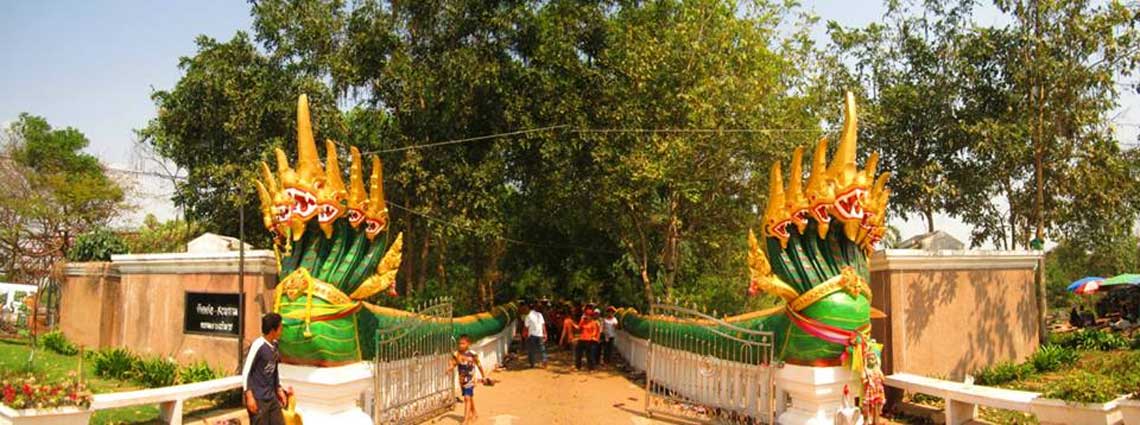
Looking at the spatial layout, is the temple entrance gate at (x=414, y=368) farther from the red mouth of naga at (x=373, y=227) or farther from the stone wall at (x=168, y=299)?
the stone wall at (x=168, y=299)

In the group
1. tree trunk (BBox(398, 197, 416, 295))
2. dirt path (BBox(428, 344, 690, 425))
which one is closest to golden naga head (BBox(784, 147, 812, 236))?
dirt path (BBox(428, 344, 690, 425))

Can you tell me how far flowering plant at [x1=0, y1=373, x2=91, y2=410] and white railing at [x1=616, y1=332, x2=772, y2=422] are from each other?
6.85 meters

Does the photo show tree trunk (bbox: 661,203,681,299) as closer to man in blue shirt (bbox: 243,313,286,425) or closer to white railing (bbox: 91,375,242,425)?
white railing (bbox: 91,375,242,425)

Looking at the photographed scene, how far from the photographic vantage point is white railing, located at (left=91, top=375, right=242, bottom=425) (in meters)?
8.28

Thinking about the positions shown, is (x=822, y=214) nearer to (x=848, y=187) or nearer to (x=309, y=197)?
(x=848, y=187)

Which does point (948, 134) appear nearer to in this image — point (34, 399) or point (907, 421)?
point (907, 421)

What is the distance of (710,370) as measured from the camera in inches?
420

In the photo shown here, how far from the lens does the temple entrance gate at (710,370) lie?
963 centimetres

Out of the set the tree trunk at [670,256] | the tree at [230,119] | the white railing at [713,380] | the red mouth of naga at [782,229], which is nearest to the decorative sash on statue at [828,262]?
the red mouth of naga at [782,229]

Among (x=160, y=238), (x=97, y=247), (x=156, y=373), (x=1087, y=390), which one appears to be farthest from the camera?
(x=160, y=238)

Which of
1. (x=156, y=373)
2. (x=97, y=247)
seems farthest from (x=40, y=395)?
(x=97, y=247)

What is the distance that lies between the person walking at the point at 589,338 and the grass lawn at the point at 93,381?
7.40 meters

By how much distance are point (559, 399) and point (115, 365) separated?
253 inches

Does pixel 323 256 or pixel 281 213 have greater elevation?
pixel 281 213
